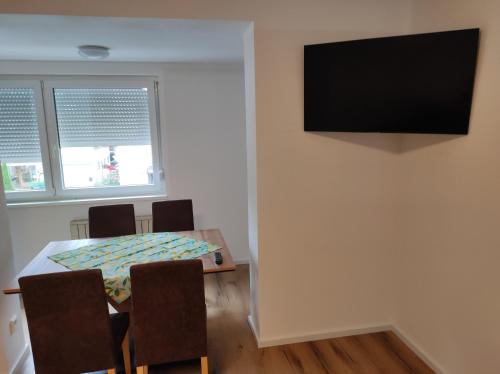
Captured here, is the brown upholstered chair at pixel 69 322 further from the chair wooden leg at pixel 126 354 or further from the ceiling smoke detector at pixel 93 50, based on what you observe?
the ceiling smoke detector at pixel 93 50

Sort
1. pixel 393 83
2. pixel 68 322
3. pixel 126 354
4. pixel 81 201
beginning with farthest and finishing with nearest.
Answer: pixel 81 201 → pixel 126 354 → pixel 393 83 → pixel 68 322

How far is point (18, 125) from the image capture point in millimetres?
3543

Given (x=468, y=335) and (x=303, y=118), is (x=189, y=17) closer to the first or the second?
(x=303, y=118)

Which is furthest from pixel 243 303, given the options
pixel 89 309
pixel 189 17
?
pixel 189 17

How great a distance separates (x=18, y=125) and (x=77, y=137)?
56cm

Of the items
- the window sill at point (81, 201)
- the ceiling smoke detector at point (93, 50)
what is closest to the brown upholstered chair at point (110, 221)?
the window sill at point (81, 201)

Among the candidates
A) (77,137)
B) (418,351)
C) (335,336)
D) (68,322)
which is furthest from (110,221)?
(418,351)

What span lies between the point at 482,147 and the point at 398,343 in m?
1.58

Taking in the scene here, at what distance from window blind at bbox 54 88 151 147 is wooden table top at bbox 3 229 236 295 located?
140cm

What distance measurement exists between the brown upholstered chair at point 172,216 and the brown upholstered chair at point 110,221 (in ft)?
0.73

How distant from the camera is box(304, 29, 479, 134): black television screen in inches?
72.9

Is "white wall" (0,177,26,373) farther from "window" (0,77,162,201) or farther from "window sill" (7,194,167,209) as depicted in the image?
"window" (0,77,162,201)

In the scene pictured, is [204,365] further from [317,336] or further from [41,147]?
[41,147]

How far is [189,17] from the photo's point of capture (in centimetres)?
211
